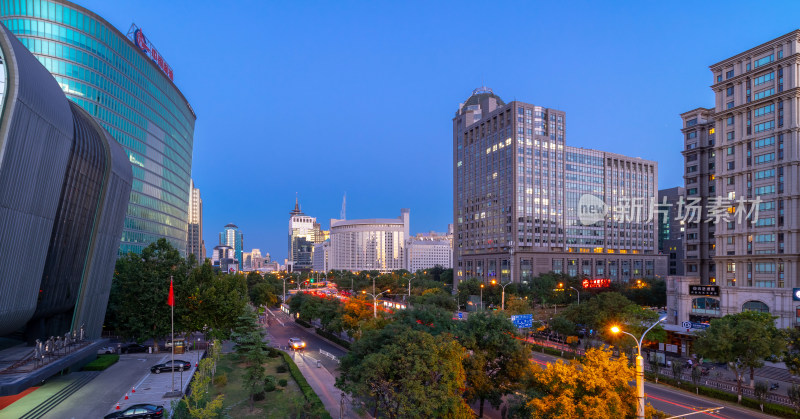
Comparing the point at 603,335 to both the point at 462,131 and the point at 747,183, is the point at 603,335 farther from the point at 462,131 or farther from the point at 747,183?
the point at 462,131

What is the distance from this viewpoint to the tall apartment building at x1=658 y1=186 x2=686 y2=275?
530 feet

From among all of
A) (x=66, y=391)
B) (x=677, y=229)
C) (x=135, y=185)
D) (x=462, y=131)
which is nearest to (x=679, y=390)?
(x=66, y=391)

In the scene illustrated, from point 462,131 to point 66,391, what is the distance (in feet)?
472

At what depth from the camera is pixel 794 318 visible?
55.3 m

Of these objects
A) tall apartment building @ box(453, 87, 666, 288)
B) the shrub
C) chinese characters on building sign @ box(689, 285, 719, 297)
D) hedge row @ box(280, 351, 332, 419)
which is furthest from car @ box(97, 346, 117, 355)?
tall apartment building @ box(453, 87, 666, 288)

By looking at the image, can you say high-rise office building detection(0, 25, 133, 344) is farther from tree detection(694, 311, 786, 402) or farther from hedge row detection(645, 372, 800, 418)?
tree detection(694, 311, 786, 402)

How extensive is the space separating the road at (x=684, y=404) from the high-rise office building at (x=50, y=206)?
4418 centimetres

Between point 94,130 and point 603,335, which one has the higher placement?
point 94,130

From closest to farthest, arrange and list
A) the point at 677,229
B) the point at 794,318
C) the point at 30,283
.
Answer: the point at 30,283 < the point at 794,318 < the point at 677,229

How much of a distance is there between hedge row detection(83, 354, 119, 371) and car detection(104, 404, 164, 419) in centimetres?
1681

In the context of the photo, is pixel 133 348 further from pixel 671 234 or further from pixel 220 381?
pixel 671 234

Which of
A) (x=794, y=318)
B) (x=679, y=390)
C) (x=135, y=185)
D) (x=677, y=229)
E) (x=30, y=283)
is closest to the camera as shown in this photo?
(x=30, y=283)

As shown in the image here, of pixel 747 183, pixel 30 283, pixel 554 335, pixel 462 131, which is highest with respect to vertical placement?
pixel 462 131

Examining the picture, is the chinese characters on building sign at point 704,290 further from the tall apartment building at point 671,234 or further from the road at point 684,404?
the tall apartment building at point 671,234
